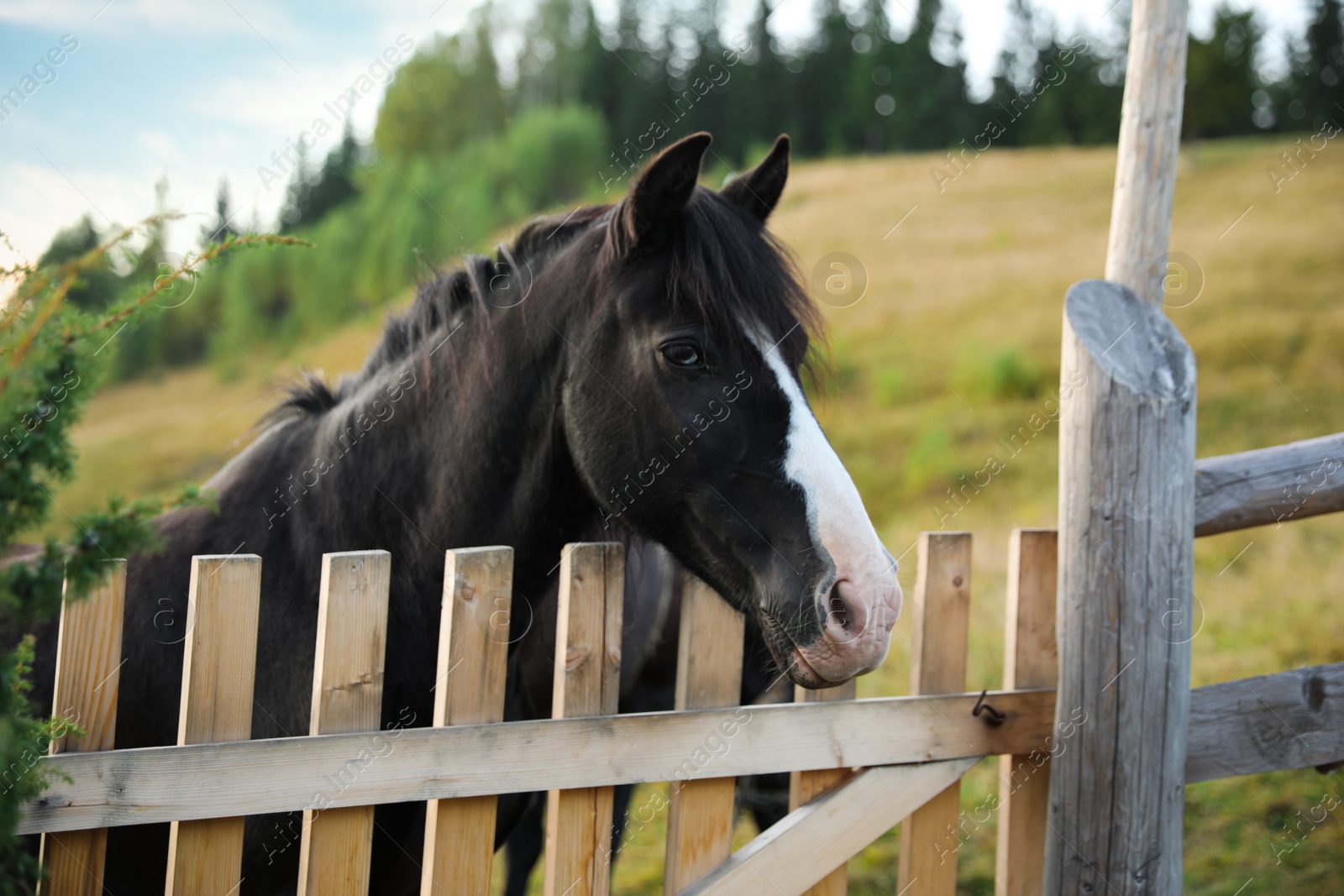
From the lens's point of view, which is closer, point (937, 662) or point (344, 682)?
point (344, 682)

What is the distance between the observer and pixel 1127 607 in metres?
2.12

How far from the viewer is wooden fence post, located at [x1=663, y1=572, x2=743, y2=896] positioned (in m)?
2.07

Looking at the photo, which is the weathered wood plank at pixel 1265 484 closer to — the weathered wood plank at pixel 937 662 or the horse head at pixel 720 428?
the weathered wood plank at pixel 937 662

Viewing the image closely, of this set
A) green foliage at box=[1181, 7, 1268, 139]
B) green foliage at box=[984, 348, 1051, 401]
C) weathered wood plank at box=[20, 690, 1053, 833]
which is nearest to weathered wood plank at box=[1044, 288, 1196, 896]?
weathered wood plank at box=[20, 690, 1053, 833]

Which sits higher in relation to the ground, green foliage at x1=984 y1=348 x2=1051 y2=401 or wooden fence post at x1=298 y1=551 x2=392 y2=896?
green foliage at x1=984 y1=348 x2=1051 y2=401

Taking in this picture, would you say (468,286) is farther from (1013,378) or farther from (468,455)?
(1013,378)

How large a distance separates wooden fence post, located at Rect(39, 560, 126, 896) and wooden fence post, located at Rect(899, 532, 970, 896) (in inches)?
74.6

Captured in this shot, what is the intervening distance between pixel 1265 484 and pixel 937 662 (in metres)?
1.07

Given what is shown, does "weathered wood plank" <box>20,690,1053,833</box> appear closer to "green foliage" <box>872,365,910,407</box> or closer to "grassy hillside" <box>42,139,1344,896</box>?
"grassy hillside" <box>42,139,1344,896</box>

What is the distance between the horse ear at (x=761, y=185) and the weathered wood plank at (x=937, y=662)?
1.06 meters

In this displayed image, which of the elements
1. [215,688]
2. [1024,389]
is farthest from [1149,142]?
[1024,389]

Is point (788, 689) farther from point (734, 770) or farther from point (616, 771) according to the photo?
point (616, 771)

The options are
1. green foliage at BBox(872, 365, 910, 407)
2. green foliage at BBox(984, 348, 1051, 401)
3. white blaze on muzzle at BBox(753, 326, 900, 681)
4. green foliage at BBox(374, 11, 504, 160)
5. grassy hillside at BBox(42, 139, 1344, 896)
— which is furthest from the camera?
green foliage at BBox(374, 11, 504, 160)

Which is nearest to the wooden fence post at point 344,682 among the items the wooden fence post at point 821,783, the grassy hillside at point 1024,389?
the grassy hillside at point 1024,389
